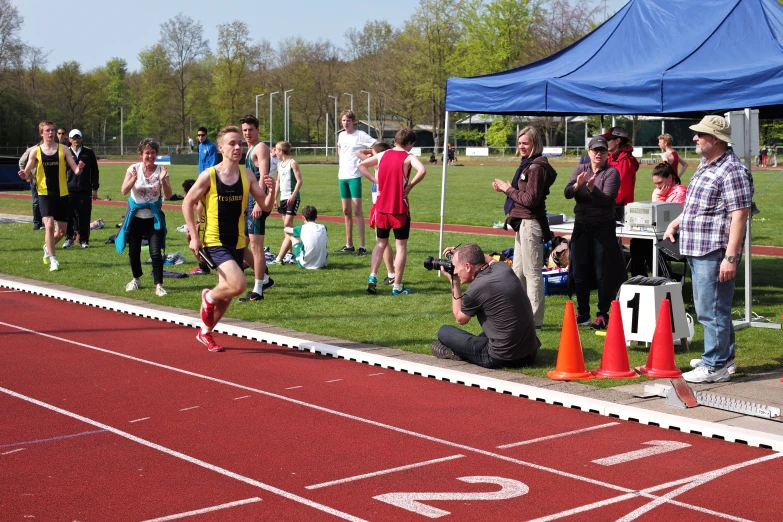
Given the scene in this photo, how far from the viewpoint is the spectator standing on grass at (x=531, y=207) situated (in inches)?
367

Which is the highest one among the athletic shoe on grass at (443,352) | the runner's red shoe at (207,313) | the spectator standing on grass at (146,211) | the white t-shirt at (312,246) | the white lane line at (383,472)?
the spectator standing on grass at (146,211)

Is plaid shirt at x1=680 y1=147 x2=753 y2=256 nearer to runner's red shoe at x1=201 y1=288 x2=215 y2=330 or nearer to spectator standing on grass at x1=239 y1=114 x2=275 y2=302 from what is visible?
runner's red shoe at x1=201 y1=288 x2=215 y2=330

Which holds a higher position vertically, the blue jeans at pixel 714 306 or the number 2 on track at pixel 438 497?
the blue jeans at pixel 714 306

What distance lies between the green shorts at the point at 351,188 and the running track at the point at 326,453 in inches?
290

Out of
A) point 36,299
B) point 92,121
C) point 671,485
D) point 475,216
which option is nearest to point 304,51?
point 92,121

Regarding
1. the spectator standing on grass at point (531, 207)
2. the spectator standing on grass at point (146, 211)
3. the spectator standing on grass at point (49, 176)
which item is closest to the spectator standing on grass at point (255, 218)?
the spectator standing on grass at point (146, 211)

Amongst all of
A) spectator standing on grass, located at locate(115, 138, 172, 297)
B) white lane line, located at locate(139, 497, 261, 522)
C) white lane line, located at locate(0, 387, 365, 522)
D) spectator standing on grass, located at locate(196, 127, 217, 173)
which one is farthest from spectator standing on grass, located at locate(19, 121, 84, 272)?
white lane line, located at locate(139, 497, 261, 522)

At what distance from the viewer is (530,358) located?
329 inches

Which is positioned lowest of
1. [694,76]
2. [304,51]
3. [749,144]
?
[749,144]

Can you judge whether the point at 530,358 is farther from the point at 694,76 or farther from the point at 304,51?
the point at 304,51

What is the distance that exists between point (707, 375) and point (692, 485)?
2523 mm

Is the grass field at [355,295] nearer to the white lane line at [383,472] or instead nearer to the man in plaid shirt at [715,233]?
the man in plaid shirt at [715,233]

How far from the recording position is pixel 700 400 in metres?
7.08

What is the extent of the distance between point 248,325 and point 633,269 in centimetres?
474
